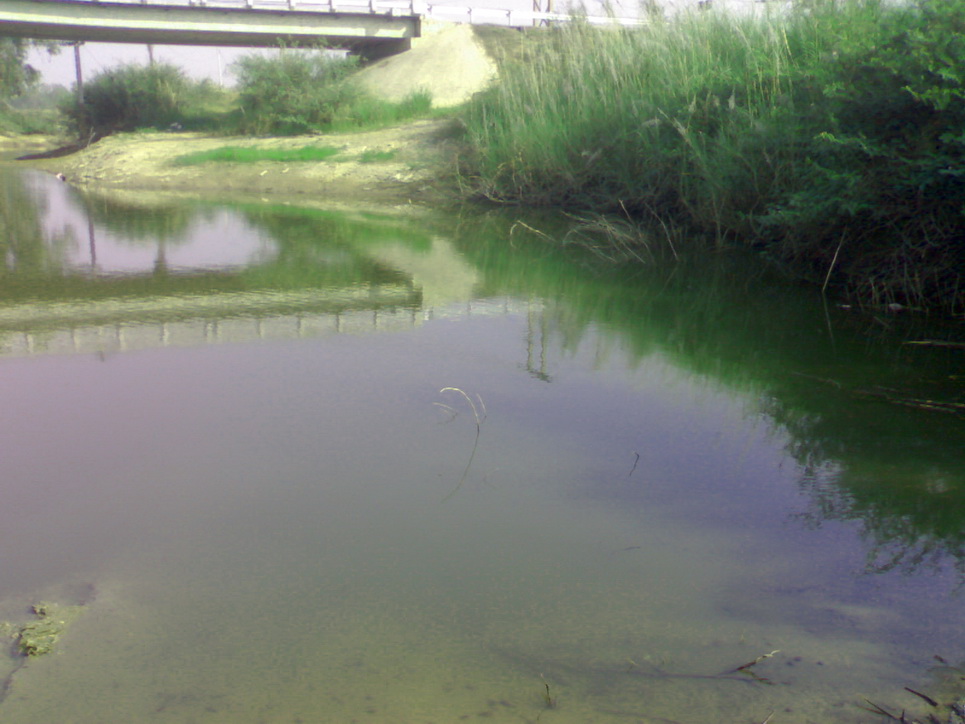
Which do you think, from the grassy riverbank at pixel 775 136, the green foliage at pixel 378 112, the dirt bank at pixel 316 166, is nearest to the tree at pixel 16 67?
the dirt bank at pixel 316 166

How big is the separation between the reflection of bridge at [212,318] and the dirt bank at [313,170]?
707 centimetres

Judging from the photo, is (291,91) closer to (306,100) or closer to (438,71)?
(306,100)

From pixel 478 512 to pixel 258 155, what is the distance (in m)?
14.4

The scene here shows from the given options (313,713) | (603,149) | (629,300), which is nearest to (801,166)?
(629,300)

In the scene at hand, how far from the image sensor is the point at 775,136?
805 cm

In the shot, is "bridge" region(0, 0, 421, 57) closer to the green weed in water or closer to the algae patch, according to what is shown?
the green weed in water

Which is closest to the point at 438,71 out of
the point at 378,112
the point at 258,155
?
the point at 378,112

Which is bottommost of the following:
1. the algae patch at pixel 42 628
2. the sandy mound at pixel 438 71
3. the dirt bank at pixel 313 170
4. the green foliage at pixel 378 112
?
the algae patch at pixel 42 628

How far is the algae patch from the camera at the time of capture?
8.16 feet

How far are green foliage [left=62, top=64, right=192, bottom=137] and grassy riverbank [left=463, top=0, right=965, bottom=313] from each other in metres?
15.5

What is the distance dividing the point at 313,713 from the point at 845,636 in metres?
1.56

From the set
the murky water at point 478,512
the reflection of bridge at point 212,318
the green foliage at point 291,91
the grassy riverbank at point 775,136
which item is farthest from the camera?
the green foliage at point 291,91

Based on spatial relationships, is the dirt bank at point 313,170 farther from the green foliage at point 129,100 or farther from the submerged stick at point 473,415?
the submerged stick at point 473,415

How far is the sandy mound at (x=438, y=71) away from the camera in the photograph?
20.9 meters
